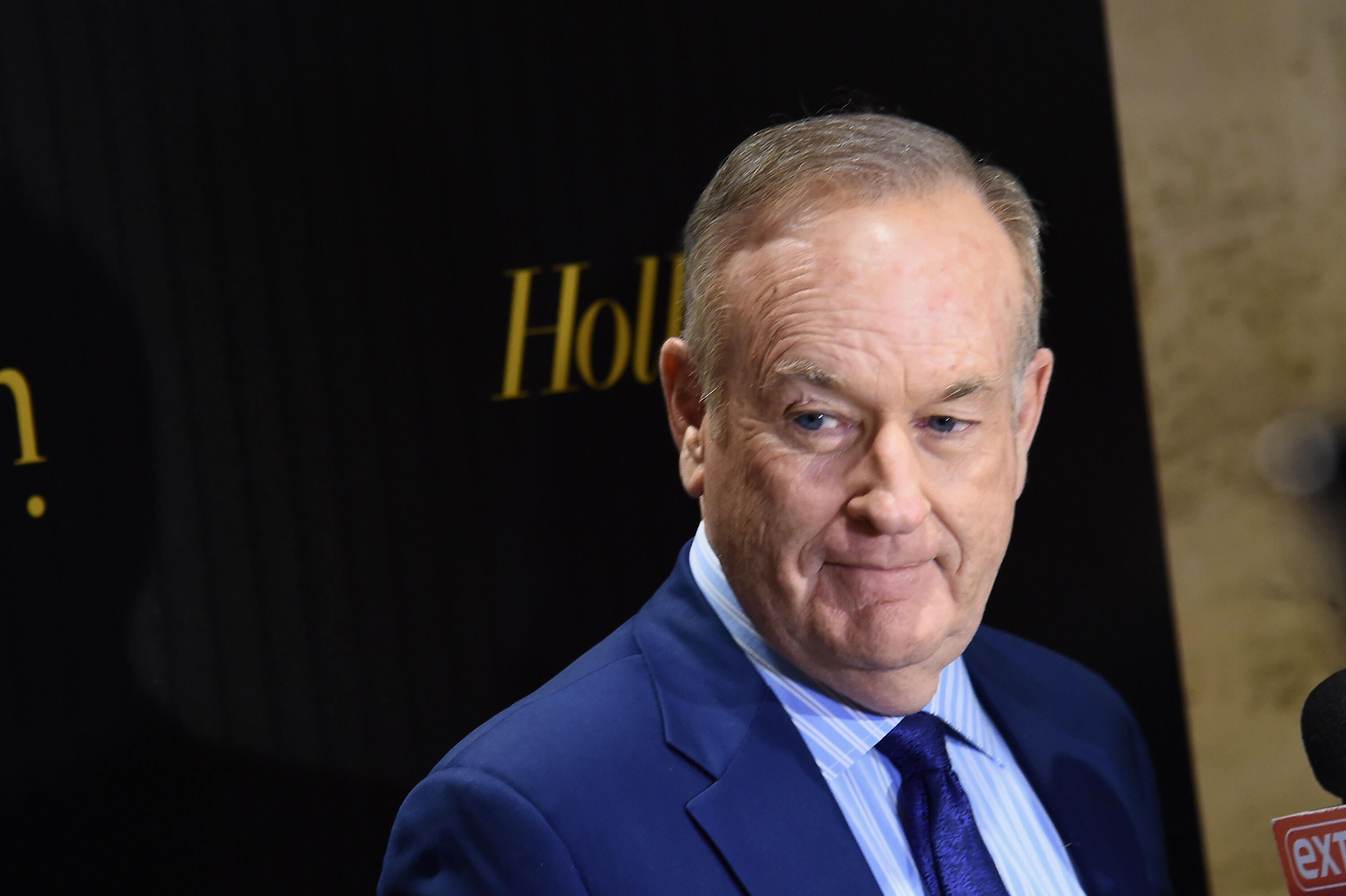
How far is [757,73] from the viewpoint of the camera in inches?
86.5

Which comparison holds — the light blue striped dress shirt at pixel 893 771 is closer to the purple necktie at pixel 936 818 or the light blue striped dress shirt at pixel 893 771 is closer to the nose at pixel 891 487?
the purple necktie at pixel 936 818

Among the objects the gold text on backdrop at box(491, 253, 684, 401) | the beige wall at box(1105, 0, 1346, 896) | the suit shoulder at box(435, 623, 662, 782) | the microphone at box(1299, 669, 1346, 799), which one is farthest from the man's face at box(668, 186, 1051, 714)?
the beige wall at box(1105, 0, 1346, 896)

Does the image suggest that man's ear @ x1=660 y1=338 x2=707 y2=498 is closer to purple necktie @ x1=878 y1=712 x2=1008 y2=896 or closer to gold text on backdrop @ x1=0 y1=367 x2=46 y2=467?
purple necktie @ x1=878 y1=712 x2=1008 y2=896

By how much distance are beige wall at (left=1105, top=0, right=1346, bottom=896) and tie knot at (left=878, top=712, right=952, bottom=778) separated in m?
1.51

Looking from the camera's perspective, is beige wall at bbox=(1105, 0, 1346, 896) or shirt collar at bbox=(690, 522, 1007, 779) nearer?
shirt collar at bbox=(690, 522, 1007, 779)

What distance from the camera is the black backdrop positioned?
68.0 inches

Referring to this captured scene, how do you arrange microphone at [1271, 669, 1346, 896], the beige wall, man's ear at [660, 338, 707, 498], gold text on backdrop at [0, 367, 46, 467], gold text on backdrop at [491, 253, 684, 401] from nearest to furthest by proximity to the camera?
microphone at [1271, 669, 1346, 896]
man's ear at [660, 338, 707, 498]
gold text on backdrop at [0, 367, 46, 467]
gold text on backdrop at [491, 253, 684, 401]
the beige wall

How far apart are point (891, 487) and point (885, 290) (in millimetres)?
176

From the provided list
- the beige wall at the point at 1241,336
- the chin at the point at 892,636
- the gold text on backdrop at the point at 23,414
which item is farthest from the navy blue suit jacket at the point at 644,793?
the beige wall at the point at 1241,336

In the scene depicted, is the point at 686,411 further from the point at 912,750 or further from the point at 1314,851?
the point at 1314,851

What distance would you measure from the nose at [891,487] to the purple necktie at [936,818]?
0.25 m

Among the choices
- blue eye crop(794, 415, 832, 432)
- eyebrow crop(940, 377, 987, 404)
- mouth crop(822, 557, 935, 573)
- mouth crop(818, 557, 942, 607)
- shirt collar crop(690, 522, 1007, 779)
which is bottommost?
shirt collar crop(690, 522, 1007, 779)

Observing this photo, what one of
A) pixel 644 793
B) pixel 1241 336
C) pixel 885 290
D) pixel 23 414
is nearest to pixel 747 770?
pixel 644 793

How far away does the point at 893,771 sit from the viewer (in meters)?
1.28
